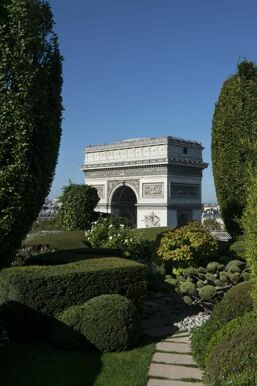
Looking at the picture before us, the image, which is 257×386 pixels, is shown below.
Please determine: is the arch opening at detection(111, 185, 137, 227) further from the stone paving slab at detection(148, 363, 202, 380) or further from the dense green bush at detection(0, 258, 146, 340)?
the stone paving slab at detection(148, 363, 202, 380)

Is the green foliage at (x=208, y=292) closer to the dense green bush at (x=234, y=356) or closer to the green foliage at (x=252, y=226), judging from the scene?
the green foliage at (x=252, y=226)

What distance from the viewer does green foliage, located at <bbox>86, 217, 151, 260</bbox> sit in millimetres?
14844

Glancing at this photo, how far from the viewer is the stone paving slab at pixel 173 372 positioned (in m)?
6.15

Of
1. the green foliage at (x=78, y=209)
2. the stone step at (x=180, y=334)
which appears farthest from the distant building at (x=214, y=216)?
the stone step at (x=180, y=334)

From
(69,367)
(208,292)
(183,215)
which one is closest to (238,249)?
(208,292)

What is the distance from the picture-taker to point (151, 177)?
58.1 m

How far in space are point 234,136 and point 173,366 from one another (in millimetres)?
9819

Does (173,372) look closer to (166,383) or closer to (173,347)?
(166,383)

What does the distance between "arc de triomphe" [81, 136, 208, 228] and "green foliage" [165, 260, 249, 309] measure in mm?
42480

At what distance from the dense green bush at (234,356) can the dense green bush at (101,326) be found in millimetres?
2320

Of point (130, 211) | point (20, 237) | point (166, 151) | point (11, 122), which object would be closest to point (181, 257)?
point (20, 237)

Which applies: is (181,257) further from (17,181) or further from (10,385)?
(10,385)

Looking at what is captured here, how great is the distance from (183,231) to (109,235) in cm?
374

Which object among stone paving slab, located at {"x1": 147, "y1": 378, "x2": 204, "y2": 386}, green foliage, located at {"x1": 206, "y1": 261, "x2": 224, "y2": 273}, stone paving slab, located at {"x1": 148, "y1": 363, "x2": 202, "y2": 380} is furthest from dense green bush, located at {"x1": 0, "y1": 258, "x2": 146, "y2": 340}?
green foliage, located at {"x1": 206, "y1": 261, "x2": 224, "y2": 273}
